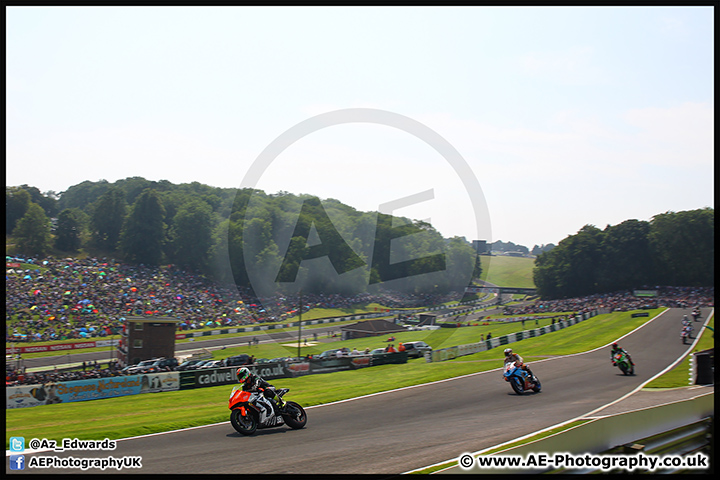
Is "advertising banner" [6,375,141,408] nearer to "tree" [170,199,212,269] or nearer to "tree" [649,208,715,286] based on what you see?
"tree" [170,199,212,269]

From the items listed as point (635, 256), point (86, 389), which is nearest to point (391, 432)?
point (86, 389)

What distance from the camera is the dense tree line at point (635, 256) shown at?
92750mm

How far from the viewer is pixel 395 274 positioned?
363ft

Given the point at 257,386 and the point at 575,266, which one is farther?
the point at 575,266

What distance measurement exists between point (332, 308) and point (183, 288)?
23236 mm

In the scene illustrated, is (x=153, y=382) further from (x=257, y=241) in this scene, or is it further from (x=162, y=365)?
(x=257, y=241)

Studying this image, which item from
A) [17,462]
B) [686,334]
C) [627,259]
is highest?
[627,259]

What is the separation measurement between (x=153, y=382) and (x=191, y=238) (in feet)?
247

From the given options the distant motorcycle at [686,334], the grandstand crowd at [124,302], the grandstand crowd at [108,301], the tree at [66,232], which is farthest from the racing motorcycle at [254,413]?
the tree at [66,232]

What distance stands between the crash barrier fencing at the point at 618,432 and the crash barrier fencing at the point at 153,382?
20.9 meters

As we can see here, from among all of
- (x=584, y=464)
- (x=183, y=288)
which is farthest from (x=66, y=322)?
(x=584, y=464)

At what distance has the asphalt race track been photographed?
11312 millimetres

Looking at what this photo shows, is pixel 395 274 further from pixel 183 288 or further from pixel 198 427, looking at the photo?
pixel 198 427

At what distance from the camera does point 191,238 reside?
97688 millimetres
